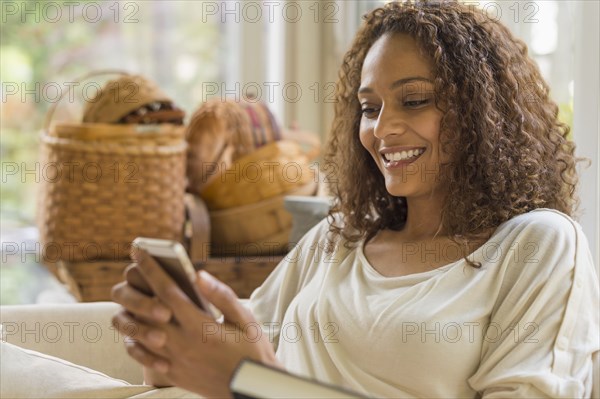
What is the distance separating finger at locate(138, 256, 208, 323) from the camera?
1.07 meters

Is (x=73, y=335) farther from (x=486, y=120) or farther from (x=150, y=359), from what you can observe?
(x=486, y=120)

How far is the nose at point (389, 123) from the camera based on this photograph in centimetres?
151

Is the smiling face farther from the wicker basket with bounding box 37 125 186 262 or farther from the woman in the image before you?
the wicker basket with bounding box 37 125 186 262

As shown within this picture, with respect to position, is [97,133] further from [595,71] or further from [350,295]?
Answer: [595,71]

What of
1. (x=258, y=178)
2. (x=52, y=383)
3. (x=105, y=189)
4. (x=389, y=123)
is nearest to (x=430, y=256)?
(x=389, y=123)

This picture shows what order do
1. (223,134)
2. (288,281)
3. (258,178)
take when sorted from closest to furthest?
1. (288,281)
2. (258,178)
3. (223,134)

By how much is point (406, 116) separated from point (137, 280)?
59 centimetres

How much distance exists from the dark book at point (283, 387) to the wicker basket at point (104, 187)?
1.54 m

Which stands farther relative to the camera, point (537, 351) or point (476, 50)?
point (476, 50)

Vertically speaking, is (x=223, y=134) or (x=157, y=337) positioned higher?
(x=223, y=134)

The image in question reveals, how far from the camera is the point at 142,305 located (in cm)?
110

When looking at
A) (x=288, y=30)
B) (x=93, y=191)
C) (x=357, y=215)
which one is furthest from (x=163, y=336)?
(x=288, y=30)

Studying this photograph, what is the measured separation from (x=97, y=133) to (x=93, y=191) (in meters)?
0.16

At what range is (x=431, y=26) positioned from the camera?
152 cm
